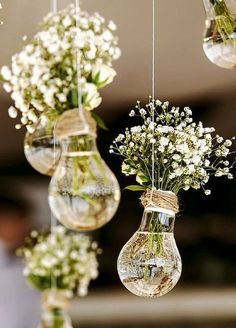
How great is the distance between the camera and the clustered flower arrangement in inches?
80.5

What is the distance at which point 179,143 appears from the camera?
220cm

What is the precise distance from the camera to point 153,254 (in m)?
2.09

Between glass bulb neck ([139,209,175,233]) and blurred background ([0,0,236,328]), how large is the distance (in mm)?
1408

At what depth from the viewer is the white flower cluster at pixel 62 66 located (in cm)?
184

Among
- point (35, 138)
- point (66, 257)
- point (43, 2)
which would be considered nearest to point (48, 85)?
point (35, 138)

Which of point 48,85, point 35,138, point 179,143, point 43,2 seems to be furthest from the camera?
point 43,2

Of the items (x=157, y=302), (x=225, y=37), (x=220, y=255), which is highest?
(x=225, y=37)

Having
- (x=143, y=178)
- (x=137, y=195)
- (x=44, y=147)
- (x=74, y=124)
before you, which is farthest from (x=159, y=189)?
(x=137, y=195)

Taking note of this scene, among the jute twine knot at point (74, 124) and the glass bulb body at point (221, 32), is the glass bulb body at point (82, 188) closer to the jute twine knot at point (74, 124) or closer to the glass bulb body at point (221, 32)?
the jute twine knot at point (74, 124)

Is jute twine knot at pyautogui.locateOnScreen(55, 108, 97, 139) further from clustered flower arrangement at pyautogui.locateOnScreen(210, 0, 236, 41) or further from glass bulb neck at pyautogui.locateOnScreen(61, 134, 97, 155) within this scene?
clustered flower arrangement at pyautogui.locateOnScreen(210, 0, 236, 41)

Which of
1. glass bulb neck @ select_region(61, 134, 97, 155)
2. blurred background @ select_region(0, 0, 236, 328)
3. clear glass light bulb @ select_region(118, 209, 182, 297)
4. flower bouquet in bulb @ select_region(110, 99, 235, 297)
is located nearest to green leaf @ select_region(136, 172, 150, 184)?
flower bouquet in bulb @ select_region(110, 99, 235, 297)

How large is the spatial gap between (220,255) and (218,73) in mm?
852

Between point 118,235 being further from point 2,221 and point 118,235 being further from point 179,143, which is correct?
point 179,143

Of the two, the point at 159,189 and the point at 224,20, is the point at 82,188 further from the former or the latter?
the point at 224,20
